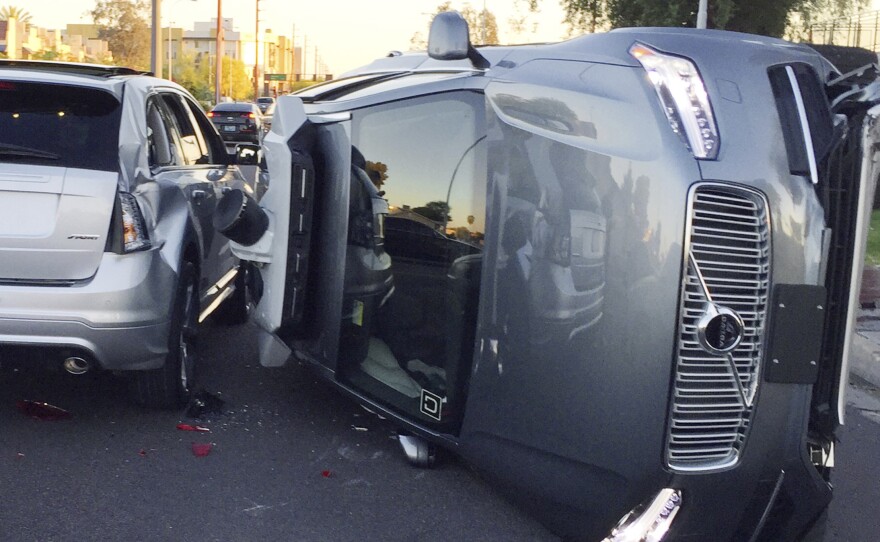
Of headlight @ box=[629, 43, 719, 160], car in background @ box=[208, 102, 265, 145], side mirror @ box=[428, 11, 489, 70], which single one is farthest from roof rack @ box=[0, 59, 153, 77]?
car in background @ box=[208, 102, 265, 145]

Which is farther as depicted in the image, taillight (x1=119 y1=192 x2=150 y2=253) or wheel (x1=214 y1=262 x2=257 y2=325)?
wheel (x1=214 y1=262 x2=257 y2=325)

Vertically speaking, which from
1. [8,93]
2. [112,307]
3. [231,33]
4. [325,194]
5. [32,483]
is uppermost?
[231,33]

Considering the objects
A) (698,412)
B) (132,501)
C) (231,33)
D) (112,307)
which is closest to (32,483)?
(132,501)

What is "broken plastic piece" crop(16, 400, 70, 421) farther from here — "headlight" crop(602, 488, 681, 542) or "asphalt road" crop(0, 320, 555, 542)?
"headlight" crop(602, 488, 681, 542)

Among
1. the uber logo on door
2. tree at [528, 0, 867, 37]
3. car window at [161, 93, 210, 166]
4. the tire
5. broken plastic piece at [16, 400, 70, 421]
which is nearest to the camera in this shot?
the tire

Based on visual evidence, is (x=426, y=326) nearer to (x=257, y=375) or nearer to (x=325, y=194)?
(x=325, y=194)

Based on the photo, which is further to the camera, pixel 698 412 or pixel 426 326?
pixel 426 326

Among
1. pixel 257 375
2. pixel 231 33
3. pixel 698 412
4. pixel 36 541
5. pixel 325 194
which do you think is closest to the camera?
pixel 698 412

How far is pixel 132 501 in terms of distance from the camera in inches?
169

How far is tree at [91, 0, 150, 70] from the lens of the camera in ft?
256

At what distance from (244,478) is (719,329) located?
2.27m

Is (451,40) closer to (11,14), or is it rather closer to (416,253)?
(416,253)

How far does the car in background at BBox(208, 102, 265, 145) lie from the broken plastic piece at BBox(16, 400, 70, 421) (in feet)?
97.7

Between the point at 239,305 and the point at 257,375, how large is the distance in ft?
5.04
